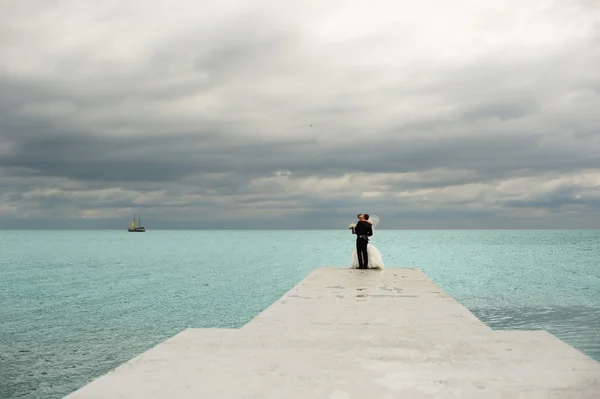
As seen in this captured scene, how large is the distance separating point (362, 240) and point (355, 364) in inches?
665

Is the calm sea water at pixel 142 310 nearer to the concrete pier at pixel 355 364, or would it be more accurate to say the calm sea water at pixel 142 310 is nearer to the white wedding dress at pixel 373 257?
the white wedding dress at pixel 373 257

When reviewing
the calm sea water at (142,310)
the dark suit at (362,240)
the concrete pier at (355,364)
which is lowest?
the calm sea water at (142,310)

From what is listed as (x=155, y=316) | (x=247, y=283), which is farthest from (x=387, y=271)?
(x=247, y=283)

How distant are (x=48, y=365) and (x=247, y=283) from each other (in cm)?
2869

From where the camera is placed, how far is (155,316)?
27344 millimetres

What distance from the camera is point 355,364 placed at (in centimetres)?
688

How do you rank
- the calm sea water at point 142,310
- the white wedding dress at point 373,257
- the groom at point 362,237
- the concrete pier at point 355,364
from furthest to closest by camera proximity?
the white wedding dress at point 373,257 < the groom at point 362,237 < the calm sea water at point 142,310 < the concrete pier at point 355,364

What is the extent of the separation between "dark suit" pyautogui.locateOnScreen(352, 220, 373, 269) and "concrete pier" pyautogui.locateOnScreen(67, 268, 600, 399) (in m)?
11.0

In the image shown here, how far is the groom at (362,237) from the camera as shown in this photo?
22219 millimetres

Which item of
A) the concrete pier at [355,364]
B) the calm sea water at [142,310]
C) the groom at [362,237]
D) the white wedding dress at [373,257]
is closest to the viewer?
the concrete pier at [355,364]

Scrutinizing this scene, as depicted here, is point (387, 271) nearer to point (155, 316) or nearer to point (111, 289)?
point (155, 316)

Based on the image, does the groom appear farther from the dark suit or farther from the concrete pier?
the concrete pier

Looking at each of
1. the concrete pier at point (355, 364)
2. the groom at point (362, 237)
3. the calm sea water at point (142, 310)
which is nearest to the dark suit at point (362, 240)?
the groom at point (362, 237)

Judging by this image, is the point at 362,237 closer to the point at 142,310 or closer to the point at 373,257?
the point at 373,257
